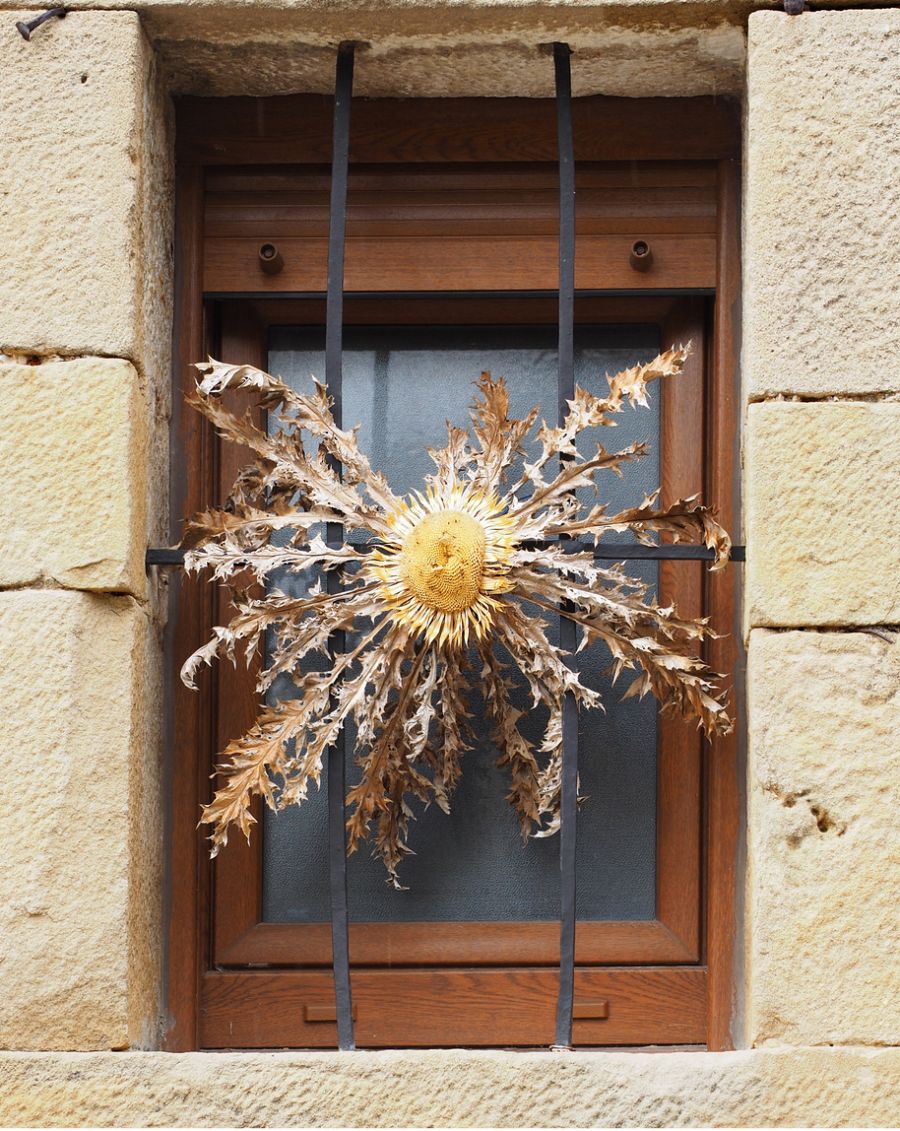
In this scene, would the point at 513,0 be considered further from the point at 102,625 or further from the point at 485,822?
the point at 485,822

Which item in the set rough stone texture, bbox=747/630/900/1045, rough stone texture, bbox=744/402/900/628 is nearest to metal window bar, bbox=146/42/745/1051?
rough stone texture, bbox=744/402/900/628

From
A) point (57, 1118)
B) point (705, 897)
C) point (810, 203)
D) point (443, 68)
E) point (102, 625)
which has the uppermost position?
point (443, 68)

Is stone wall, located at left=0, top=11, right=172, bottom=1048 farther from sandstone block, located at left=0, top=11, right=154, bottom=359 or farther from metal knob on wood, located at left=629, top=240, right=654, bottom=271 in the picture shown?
metal knob on wood, located at left=629, top=240, right=654, bottom=271

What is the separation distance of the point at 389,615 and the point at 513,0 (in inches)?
37.3

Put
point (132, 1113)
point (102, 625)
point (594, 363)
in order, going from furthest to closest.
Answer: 1. point (594, 363)
2. point (102, 625)
3. point (132, 1113)

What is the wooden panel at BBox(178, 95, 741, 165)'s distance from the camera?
2586 mm

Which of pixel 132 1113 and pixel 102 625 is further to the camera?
pixel 102 625

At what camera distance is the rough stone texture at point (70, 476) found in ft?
7.38

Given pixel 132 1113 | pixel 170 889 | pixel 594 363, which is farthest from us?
pixel 594 363

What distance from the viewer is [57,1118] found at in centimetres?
212

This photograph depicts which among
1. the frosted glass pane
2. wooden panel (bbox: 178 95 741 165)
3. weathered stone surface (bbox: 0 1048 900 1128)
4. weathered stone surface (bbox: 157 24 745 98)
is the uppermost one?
weathered stone surface (bbox: 157 24 745 98)

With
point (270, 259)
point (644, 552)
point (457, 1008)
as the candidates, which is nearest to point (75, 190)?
point (270, 259)

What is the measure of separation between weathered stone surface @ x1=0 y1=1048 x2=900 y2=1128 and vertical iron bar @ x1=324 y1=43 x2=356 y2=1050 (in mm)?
119

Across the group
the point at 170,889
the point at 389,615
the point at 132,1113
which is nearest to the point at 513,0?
the point at 389,615
